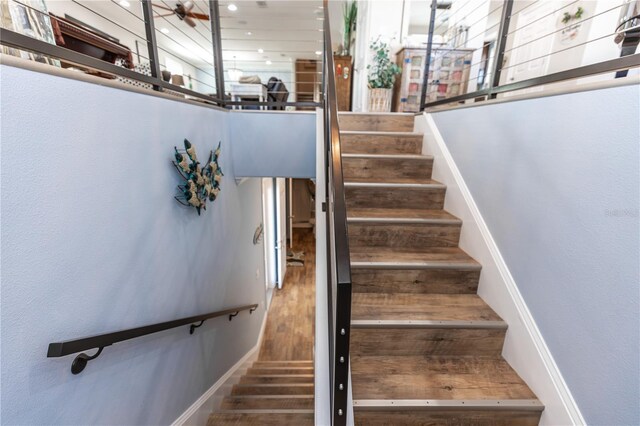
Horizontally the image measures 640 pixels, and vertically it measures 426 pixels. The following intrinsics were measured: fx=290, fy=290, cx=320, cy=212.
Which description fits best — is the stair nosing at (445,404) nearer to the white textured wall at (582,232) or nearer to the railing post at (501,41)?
the white textured wall at (582,232)

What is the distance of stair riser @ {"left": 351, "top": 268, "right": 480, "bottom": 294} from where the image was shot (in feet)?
5.36

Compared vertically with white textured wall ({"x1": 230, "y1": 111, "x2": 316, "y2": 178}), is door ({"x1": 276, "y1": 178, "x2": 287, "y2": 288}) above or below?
below

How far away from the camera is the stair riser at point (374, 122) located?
2.65 m

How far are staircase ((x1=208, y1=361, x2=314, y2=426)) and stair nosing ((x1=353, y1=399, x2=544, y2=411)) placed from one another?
1178mm

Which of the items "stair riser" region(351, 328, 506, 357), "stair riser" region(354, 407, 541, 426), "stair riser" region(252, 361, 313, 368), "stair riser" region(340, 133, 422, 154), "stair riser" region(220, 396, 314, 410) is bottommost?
"stair riser" region(252, 361, 313, 368)

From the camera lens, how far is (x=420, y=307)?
1.54m

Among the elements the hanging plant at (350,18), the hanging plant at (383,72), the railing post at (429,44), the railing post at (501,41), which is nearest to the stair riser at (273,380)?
the railing post at (429,44)

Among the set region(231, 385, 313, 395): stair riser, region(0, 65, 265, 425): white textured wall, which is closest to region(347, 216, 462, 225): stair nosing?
region(0, 65, 265, 425): white textured wall

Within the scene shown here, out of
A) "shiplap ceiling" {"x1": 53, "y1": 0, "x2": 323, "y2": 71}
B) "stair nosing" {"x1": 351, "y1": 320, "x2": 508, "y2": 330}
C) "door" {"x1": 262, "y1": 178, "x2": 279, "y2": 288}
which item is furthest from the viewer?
"door" {"x1": 262, "y1": 178, "x2": 279, "y2": 288}

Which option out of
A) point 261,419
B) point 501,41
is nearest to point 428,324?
point 261,419

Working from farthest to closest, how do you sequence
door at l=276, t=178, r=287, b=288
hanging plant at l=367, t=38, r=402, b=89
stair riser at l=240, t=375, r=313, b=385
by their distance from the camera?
door at l=276, t=178, r=287, b=288 < hanging plant at l=367, t=38, r=402, b=89 < stair riser at l=240, t=375, r=313, b=385

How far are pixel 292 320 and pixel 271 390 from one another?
1983mm

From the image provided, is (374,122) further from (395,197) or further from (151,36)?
(151,36)

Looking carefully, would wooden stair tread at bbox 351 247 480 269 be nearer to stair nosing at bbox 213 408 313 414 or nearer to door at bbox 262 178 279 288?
stair nosing at bbox 213 408 313 414
